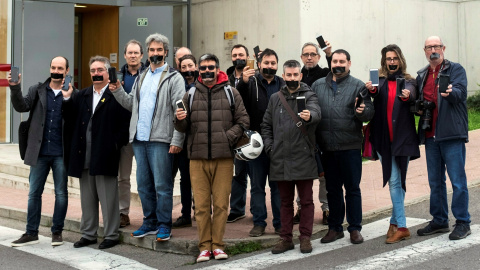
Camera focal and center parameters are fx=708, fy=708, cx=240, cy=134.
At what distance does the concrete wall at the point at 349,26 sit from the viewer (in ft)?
49.0

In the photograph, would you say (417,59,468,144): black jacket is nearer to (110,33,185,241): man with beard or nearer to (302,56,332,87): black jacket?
(302,56,332,87): black jacket

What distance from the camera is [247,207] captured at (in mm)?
9398

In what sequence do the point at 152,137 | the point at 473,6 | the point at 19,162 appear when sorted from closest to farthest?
the point at 152,137, the point at 19,162, the point at 473,6

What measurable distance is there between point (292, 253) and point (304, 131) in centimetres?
125

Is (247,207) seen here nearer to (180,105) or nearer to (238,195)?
(238,195)

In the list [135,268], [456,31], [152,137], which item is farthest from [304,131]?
[456,31]

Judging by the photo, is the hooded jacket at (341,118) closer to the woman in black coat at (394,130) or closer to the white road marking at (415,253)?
the woman in black coat at (394,130)

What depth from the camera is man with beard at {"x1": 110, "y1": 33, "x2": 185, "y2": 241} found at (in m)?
7.61

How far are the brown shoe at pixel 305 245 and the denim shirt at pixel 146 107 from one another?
197 cm

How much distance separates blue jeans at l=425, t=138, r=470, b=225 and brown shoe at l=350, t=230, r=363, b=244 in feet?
2.80

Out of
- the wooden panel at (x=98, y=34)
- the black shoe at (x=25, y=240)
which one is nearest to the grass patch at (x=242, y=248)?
the black shoe at (x=25, y=240)

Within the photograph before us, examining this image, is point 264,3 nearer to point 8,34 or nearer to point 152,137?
point 8,34

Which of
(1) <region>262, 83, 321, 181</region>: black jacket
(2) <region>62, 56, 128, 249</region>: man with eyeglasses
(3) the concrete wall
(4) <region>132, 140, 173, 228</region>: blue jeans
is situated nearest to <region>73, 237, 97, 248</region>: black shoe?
(2) <region>62, 56, 128, 249</region>: man with eyeglasses

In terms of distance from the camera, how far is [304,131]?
281 inches
